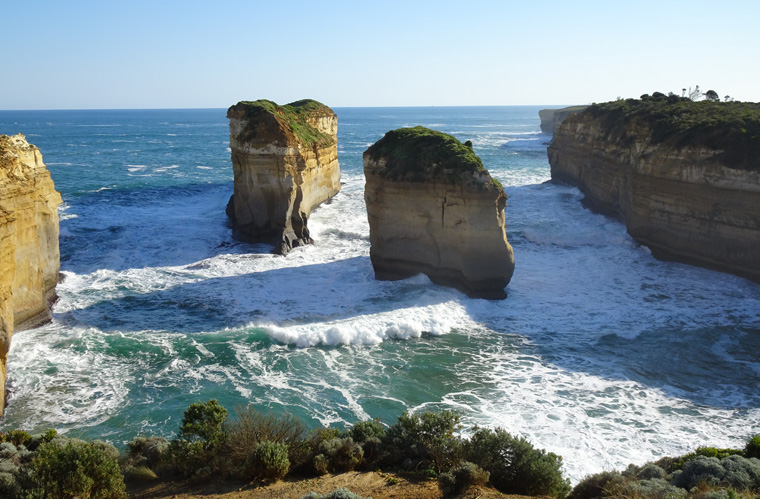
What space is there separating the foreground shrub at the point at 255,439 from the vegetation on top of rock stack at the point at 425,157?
11.3 metres

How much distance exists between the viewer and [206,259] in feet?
81.1

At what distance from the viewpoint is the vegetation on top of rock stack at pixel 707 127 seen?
22.2 meters

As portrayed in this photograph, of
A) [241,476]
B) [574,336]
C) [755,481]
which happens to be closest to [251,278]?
[574,336]

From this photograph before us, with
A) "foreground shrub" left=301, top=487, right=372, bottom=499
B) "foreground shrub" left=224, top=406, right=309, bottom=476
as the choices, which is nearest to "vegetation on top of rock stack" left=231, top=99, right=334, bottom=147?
"foreground shrub" left=224, top=406, right=309, bottom=476

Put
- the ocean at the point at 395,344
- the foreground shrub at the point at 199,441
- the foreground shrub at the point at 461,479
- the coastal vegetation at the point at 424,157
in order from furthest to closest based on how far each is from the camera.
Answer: the coastal vegetation at the point at 424,157, the ocean at the point at 395,344, the foreground shrub at the point at 199,441, the foreground shrub at the point at 461,479

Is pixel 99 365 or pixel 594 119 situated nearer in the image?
pixel 99 365

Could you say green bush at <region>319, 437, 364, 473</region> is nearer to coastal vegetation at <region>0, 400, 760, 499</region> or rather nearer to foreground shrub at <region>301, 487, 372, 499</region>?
coastal vegetation at <region>0, 400, 760, 499</region>

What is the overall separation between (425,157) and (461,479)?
43.2 feet

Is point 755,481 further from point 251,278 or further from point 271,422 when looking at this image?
point 251,278

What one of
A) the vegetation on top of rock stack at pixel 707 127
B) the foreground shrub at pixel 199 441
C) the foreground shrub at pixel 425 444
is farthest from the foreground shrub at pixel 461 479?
the vegetation on top of rock stack at pixel 707 127

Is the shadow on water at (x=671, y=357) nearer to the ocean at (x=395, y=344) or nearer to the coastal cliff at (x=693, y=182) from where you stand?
the ocean at (x=395, y=344)

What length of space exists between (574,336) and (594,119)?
21247mm

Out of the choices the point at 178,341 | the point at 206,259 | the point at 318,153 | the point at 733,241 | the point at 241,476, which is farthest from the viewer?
the point at 318,153

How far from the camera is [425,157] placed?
20.4 meters
